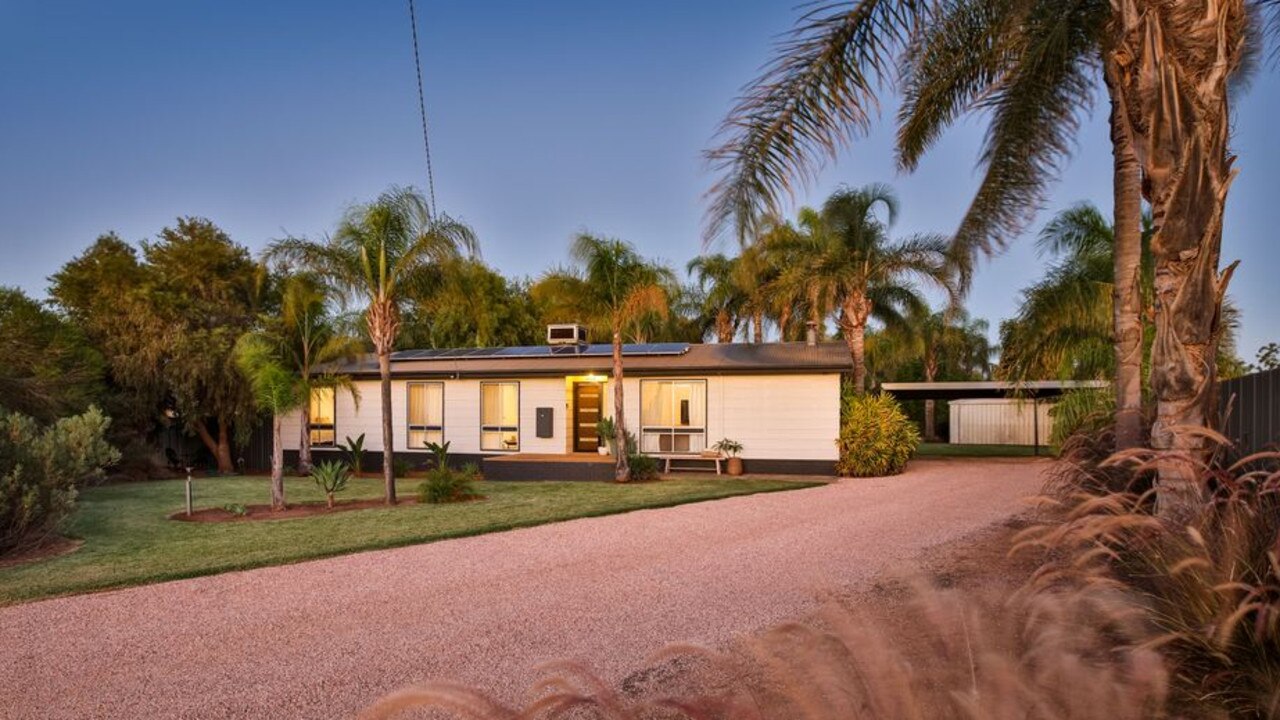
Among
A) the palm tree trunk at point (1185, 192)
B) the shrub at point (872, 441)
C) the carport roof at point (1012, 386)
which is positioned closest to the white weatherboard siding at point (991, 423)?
the carport roof at point (1012, 386)

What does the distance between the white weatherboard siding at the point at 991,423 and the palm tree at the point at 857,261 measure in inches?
622

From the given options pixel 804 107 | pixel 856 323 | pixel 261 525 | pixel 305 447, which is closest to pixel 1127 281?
pixel 804 107

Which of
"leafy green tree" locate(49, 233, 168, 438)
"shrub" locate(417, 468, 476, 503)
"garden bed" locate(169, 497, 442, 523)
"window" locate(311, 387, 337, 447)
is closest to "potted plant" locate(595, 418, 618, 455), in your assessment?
"shrub" locate(417, 468, 476, 503)

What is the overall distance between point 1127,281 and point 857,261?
1366cm

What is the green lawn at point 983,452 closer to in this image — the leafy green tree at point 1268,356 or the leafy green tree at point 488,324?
the leafy green tree at point 1268,356

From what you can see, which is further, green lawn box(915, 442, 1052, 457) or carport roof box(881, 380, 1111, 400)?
green lawn box(915, 442, 1052, 457)

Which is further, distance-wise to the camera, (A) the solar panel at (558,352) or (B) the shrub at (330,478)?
(A) the solar panel at (558,352)

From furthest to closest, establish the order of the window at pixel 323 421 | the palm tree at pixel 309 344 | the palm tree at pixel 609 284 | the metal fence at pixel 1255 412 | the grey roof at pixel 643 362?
1. the window at pixel 323 421
2. the palm tree at pixel 309 344
3. the grey roof at pixel 643 362
4. the palm tree at pixel 609 284
5. the metal fence at pixel 1255 412

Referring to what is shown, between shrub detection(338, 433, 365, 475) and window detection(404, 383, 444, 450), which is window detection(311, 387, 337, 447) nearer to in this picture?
shrub detection(338, 433, 365, 475)

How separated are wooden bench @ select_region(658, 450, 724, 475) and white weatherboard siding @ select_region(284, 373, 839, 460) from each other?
51 cm

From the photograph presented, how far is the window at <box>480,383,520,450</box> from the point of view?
21094mm

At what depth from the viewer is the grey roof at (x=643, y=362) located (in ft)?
61.7

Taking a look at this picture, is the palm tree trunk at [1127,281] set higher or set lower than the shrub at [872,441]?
higher

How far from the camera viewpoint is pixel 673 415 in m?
20.1
